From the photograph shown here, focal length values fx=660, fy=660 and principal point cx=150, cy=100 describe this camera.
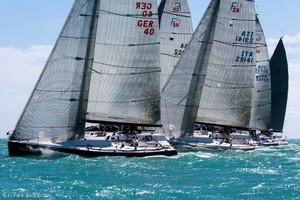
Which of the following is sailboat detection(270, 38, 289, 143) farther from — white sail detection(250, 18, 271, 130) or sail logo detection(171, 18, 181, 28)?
sail logo detection(171, 18, 181, 28)

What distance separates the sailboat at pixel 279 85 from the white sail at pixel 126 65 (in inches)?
1417

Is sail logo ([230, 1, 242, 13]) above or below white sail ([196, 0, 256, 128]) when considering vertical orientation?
above

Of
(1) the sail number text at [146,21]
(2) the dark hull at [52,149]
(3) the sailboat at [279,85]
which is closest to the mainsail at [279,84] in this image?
(3) the sailboat at [279,85]

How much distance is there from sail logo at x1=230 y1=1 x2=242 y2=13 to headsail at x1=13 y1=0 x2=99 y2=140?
53.0 feet

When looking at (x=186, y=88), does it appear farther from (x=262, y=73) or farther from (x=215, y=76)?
(x=262, y=73)

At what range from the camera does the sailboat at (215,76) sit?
172 feet

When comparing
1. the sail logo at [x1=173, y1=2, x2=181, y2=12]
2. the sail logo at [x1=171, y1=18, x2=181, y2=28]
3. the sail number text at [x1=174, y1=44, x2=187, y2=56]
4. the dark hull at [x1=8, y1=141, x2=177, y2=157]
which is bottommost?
the dark hull at [x1=8, y1=141, x2=177, y2=157]

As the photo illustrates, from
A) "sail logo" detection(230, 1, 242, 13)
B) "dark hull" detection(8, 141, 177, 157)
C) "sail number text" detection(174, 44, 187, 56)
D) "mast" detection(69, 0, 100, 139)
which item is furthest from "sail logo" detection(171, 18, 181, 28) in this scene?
"dark hull" detection(8, 141, 177, 157)

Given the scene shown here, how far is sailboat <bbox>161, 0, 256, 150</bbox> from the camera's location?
52.3 meters

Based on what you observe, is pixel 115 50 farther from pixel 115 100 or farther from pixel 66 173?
pixel 66 173

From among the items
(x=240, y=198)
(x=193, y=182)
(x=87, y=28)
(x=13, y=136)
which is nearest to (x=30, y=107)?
(x=13, y=136)

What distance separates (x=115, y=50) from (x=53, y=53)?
4.77 metres

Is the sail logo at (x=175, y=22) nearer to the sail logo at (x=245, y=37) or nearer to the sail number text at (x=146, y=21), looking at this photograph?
the sail logo at (x=245, y=37)

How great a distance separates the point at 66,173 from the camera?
32094 millimetres
